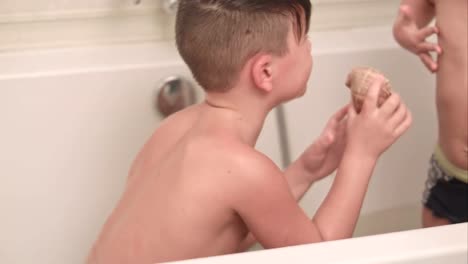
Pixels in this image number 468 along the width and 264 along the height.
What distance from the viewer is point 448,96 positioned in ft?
3.68

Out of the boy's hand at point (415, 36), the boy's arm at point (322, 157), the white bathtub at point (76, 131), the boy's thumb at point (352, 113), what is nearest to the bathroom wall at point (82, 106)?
the white bathtub at point (76, 131)

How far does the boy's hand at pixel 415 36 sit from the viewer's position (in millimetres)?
1120

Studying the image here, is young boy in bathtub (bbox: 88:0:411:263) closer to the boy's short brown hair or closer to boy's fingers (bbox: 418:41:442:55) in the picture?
the boy's short brown hair

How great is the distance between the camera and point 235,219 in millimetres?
840

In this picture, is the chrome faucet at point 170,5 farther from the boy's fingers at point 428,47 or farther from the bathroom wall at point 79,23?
the boy's fingers at point 428,47

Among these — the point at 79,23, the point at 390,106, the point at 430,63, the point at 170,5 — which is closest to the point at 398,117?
the point at 390,106

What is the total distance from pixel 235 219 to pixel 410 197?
27.0 inches

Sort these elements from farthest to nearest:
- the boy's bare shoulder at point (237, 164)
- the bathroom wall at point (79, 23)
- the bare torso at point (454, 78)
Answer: the bathroom wall at point (79, 23) < the bare torso at point (454, 78) < the boy's bare shoulder at point (237, 164)

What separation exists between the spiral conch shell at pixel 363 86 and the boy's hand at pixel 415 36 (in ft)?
0.83

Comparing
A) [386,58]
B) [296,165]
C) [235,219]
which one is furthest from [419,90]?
[235,219]

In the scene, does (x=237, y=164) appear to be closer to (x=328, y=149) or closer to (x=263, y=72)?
(x=263, y=72)

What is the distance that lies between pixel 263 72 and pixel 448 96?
1.40 ft

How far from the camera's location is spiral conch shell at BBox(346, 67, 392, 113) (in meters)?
0.88

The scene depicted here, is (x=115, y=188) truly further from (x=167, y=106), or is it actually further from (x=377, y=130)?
(x=377, y=130)
